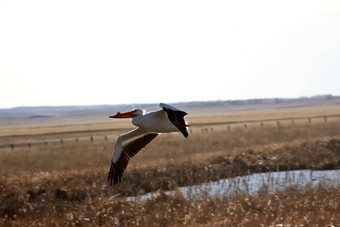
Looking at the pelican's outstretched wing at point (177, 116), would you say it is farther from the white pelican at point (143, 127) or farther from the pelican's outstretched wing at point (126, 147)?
the pelican's outstretched wing at point (126, 147)

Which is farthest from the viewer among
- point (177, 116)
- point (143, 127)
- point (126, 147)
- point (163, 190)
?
point (163, 190)

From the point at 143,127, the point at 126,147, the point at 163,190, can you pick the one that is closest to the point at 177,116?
the point at 143,127

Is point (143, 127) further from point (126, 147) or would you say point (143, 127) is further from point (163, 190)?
point (163, 190)

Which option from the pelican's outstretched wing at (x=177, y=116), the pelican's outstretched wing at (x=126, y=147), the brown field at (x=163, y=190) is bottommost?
the brown field at (x=163, y=190)

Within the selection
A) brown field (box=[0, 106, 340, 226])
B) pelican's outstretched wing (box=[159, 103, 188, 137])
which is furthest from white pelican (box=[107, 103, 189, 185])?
brown field (box=[0, 106, 340, 226])

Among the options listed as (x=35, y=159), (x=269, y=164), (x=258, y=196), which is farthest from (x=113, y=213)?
(x=35, y=159)

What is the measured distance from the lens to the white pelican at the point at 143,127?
804 cm

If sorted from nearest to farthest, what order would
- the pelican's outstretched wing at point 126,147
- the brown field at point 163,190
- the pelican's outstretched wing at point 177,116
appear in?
the pelican's outstretched wing at point 177,116
the pelican's outstretched wing at point 126,147
the brown field at point 163,190

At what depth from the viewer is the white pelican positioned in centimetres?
804

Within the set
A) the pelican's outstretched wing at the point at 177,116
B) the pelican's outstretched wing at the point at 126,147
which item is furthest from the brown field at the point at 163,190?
the pelican's outstretched wing at the point at 177,116

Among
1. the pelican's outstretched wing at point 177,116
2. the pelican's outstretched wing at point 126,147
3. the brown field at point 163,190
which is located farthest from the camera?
the brown field at point 163,190

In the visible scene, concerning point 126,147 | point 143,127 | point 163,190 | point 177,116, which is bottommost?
point 163,190

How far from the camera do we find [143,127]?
973cm

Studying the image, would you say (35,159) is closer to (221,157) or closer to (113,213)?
(221,157)
